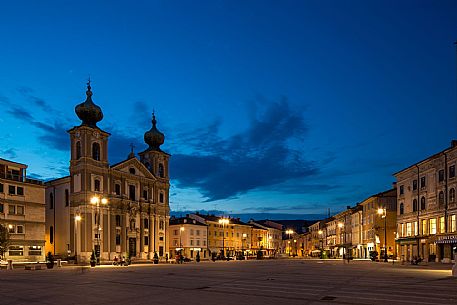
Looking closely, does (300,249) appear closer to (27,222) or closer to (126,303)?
(27,222)

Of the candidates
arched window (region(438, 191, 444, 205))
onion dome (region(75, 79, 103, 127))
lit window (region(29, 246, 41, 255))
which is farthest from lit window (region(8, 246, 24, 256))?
arched window (region(438, 191, 444, 205))

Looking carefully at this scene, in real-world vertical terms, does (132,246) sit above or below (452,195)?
below

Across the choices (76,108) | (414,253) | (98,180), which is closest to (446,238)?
(414,253)

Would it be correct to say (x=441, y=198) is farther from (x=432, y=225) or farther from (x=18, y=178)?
(x=18, y=178)

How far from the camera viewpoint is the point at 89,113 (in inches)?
3361

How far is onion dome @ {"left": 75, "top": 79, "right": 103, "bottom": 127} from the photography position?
85062mm

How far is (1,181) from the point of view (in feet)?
218

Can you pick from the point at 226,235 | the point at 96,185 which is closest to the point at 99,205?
the point at 96,185

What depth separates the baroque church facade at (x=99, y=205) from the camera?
3152 inches

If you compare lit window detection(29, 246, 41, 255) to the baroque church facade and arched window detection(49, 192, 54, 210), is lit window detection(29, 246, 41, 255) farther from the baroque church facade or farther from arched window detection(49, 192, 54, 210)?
arched window detection(49, 192, 54, 210)

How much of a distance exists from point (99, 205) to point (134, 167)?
1352 centimetres

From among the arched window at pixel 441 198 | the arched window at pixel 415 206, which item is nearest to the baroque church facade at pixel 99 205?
the arched window at pixel 415 206

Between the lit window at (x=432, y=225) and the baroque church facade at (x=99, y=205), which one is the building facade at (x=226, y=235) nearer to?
the baroque church facade at (x=99, y=205)

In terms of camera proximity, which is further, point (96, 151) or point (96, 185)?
point (96, 151)
